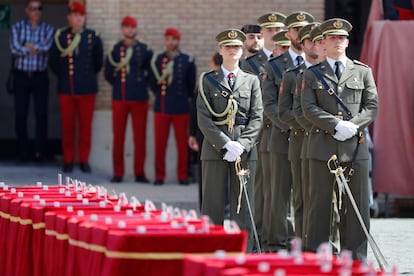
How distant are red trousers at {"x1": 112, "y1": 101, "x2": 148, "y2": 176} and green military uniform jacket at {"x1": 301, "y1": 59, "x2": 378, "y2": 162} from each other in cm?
911

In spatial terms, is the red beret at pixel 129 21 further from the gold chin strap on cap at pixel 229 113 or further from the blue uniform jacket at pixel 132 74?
the gold chin strap on cap at pixel 229 113

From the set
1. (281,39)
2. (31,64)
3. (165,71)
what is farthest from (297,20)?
(31,64)

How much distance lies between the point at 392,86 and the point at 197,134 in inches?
114

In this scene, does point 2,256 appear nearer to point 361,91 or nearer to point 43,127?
point 361,91

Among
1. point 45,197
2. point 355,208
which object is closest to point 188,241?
point 45,197

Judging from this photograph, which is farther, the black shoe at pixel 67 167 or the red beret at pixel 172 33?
the black shoe at pixel 67 167

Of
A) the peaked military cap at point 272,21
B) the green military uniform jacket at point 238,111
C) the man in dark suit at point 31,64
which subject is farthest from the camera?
the man in dark suit at point 31,64

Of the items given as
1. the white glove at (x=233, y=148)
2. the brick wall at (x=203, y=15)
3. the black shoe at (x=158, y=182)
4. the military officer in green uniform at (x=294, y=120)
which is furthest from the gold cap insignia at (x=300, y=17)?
the brick wall at (x=203, y=15)

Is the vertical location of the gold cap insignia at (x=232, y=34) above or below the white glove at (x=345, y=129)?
above

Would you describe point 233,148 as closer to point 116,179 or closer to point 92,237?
point 92,237

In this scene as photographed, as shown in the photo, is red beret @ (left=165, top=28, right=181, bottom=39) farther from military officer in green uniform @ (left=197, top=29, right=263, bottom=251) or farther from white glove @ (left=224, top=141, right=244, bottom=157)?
white glove @ (left=224, top=141, right=244, bottom=157)

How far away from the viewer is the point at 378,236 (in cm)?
1523

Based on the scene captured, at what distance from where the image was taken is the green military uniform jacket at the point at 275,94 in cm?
1355

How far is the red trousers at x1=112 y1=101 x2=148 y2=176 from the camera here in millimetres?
20797
